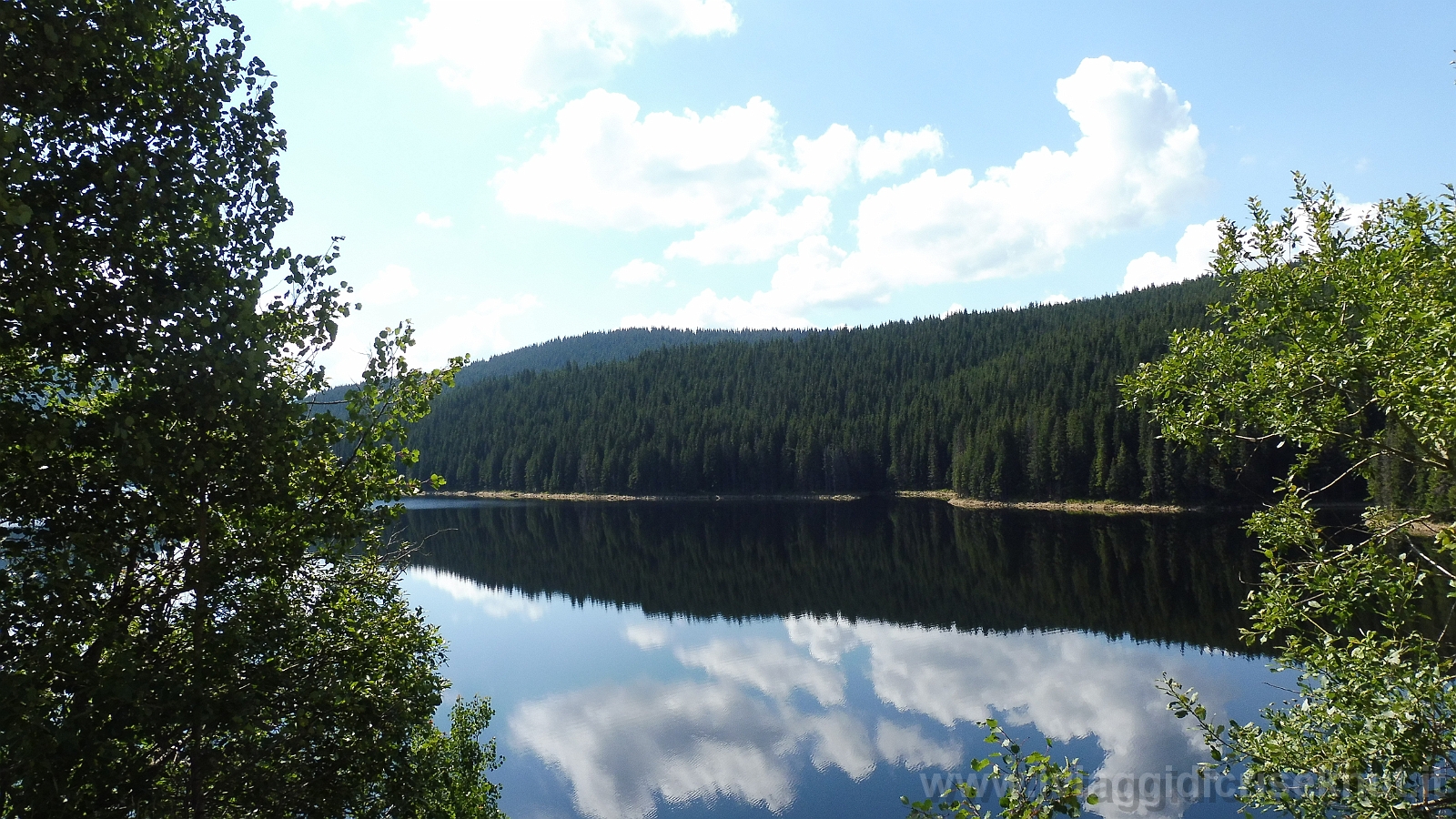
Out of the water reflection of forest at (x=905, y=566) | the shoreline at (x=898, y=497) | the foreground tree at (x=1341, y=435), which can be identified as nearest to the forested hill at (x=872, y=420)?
the shoreline at (x=898, y=497)

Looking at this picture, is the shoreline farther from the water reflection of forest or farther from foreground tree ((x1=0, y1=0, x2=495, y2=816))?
foreground tree ((x1=0, y1=0, x2=495, y2=816))

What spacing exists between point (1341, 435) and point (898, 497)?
12453cm

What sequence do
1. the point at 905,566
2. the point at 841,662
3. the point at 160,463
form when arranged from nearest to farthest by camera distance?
the point at 160,463
the point at 841,662
the point at 905,566

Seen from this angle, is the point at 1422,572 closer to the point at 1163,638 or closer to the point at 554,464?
the point at 1163,638

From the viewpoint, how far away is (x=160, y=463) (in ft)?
19.8

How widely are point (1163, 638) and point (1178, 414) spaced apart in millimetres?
35837

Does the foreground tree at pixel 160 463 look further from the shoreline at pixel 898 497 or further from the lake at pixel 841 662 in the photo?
the shoreline at pixel 898 497

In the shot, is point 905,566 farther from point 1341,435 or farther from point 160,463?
point 160,463

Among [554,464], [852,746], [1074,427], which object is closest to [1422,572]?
[852,746]

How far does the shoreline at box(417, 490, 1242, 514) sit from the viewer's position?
92000 millimetres

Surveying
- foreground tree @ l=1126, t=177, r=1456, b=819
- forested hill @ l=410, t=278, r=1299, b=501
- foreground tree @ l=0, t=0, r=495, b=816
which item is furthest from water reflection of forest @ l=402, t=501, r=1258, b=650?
foreground tree @ l=0, t=0, r=495, b=816

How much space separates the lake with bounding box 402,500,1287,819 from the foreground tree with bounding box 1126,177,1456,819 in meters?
5.54

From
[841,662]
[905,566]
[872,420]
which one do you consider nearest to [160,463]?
[841,662]

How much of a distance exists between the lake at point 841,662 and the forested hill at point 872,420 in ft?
70.5
